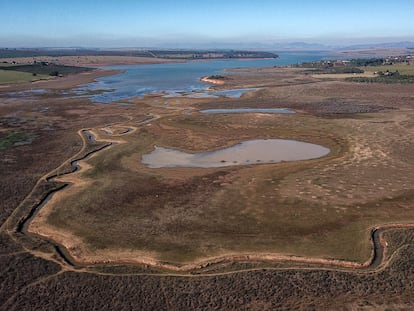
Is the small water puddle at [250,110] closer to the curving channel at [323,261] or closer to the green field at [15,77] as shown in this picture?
the curving channel at [323,261]

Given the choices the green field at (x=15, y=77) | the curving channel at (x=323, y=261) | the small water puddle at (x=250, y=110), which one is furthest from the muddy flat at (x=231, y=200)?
the green field at (x=15, y=77)

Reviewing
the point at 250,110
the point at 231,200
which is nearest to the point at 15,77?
the point at 250,110

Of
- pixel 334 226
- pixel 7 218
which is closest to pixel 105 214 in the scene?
pixel 7 218

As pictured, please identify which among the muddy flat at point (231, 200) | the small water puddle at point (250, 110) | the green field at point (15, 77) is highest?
the green field at point (15, 77)

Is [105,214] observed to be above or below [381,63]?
below

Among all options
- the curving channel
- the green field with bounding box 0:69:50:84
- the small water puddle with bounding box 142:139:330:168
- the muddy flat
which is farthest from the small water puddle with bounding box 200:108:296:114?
the green field with bounding box 0:69:50:84

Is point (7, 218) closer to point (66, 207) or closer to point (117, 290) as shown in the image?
point (66, 207)
